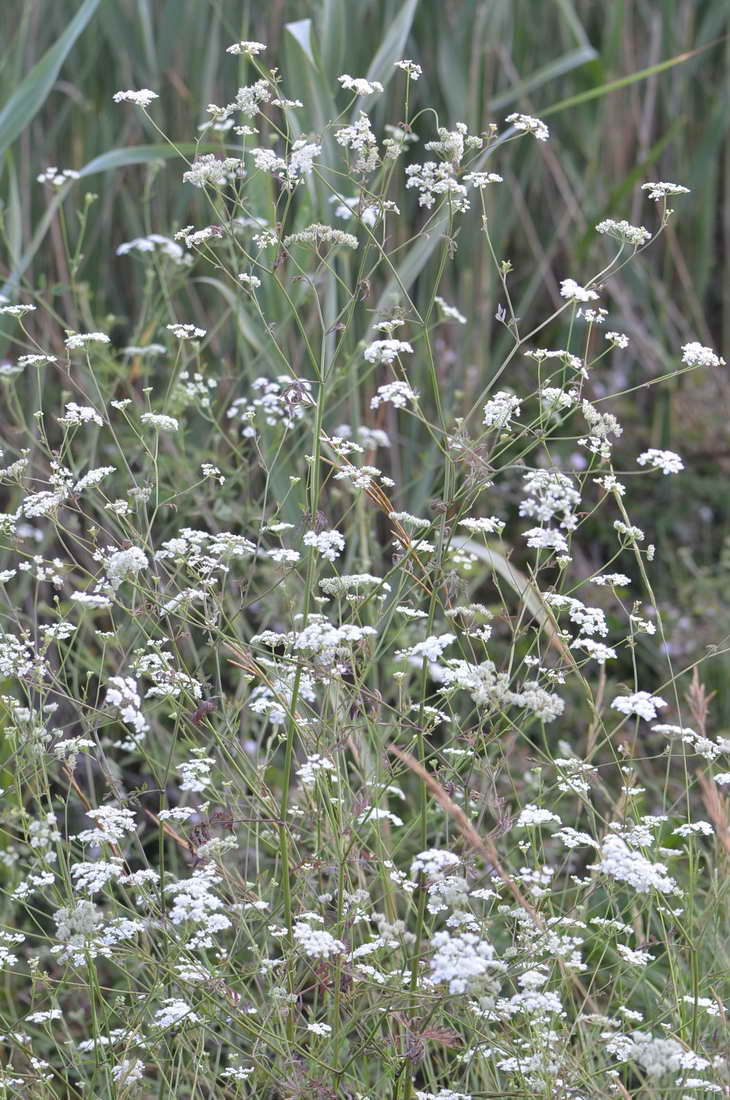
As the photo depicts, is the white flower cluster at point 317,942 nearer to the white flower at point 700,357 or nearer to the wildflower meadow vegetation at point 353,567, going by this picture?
the wildflower meadow vegetation at point 353,567

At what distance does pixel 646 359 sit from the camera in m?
3.74

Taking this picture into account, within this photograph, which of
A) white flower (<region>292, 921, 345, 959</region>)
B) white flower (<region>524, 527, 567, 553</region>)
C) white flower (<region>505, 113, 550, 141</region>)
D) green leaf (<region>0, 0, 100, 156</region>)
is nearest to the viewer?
white flower (<region>292, 921, 345, 959</region>)

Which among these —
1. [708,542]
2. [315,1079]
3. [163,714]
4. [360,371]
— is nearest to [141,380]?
[360,371]

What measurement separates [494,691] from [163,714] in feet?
5.28

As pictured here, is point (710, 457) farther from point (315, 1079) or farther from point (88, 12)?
point (315, 1079)

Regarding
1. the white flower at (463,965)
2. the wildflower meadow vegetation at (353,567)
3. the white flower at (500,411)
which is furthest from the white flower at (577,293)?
the white flower at (463,965)

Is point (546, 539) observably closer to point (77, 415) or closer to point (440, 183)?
point (440, 183)

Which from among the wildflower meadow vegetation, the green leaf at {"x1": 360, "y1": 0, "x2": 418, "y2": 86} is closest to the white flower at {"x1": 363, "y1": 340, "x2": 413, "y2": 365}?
the wildflower meadow vegetation

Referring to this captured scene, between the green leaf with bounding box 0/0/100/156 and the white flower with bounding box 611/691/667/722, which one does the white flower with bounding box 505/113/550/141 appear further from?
the green leaf with bounding box 0/0/100/156

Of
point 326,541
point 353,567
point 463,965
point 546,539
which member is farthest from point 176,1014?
point 353,567

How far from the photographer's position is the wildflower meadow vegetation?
1305 millimetres

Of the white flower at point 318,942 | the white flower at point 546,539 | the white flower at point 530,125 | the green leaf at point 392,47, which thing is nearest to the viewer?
the white flower at point 318,942

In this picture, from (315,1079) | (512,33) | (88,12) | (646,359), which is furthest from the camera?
(646,359)

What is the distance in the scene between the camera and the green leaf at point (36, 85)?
6.98 feet
